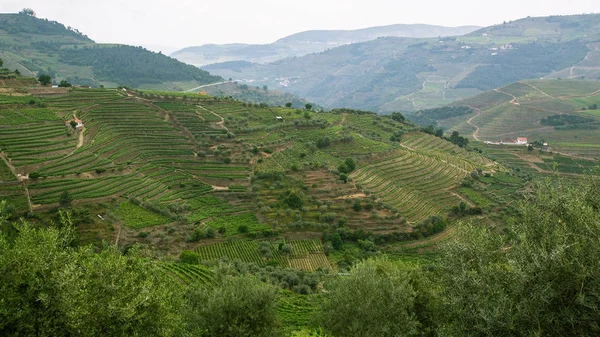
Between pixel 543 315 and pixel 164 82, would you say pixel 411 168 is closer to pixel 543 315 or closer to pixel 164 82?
pixel 543 315

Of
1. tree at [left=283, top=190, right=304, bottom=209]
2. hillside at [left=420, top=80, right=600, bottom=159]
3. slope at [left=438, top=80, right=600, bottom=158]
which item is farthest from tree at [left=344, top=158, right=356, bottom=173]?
slope at [left=438, top=80, right=600, bottom=158]

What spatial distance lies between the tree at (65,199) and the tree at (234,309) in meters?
31.2

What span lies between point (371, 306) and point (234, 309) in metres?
8.27

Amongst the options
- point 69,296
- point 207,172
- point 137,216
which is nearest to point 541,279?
point 69,296

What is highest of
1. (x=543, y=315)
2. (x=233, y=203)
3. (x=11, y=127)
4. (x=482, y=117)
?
(x=11, y=127)

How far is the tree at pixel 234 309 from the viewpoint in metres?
22.9

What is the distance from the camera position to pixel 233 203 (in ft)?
202

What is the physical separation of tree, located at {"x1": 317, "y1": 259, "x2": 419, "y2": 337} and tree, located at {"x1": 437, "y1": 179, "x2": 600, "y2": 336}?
338cm

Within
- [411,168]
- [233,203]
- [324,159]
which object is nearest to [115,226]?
[233,203]

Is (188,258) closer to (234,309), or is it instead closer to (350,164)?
(234,309)

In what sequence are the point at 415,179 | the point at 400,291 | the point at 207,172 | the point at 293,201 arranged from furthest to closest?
the point at 415,179
the point at 207,172
the point at 293,201
the point at 400,291

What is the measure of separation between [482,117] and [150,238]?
524 ft

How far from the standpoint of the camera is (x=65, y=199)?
157 feet

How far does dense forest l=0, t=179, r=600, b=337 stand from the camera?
15.5 metres
